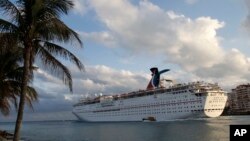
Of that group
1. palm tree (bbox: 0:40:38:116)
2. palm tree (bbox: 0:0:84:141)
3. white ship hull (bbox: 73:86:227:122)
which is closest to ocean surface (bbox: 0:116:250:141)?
white ship hull (bbox: 73:86:227:122)

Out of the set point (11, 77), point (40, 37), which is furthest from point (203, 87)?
point (40, 37)

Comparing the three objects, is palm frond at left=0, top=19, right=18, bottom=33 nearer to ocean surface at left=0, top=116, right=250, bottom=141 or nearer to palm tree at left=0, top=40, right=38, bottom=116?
palm tree at left=0, top=40, right=38, bottom=116

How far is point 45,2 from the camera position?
1443cm

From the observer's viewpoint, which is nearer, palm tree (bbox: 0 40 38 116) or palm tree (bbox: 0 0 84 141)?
palm tree (bbox: 0 0 84 141)

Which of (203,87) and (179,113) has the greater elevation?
(203,87)

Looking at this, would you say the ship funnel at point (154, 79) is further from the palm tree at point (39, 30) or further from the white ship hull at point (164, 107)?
the palm tree at point (39, 30)

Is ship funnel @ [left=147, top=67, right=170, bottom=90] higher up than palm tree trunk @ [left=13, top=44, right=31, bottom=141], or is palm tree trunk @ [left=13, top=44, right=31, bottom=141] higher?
ship funnel @ [left=147, top=67, right=170, bottom=90]

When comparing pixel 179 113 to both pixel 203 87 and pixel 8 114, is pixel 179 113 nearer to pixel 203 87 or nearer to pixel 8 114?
pixel 203 87

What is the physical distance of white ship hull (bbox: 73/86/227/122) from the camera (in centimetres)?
11212

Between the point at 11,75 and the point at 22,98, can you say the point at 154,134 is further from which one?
the point at 22,98

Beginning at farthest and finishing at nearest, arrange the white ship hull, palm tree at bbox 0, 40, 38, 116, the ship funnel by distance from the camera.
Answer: the ship funnel < the white ship hull < palm tree at bbox 0, 40, 38, 116

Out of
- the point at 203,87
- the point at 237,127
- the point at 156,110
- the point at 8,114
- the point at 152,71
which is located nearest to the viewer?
the point at 237,127

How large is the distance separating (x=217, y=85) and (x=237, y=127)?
385 ft

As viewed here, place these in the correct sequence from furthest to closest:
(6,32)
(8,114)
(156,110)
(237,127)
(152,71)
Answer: (152,71) → (156,110) → (8,114) → (6,32) → (237,127)
